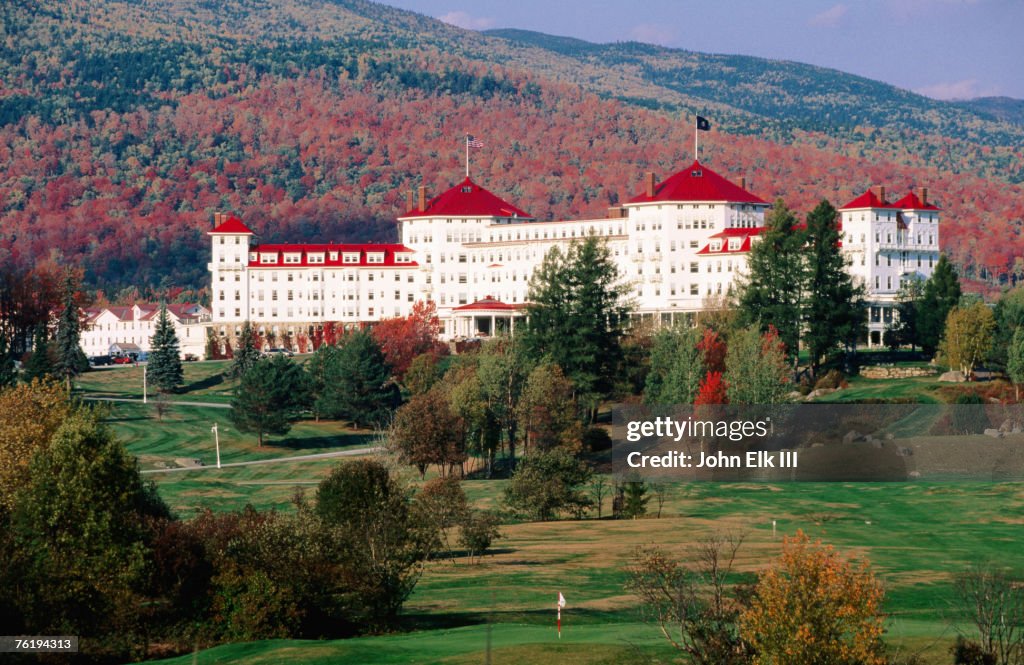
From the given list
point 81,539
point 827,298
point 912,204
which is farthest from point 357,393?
point 81,539

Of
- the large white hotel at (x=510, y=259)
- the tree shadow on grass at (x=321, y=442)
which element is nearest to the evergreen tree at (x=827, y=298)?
the large white hotel at (x=510, y=259)

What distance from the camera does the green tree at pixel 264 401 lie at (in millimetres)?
130625

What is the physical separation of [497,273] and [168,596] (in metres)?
127

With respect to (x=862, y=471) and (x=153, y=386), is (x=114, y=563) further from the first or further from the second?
(x=153, y=386)

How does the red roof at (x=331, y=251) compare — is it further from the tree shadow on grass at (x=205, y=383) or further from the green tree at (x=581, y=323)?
the green tree at (x=581, y=323)

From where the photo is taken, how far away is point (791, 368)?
13012cm

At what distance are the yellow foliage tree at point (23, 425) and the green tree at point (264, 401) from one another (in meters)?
42.8

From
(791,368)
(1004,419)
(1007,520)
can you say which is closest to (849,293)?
(791,368)

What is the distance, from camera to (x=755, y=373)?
113 meters

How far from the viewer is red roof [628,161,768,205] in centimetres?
17475

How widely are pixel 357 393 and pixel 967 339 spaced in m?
45.6

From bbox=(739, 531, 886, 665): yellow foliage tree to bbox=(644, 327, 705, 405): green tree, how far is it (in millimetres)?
71142

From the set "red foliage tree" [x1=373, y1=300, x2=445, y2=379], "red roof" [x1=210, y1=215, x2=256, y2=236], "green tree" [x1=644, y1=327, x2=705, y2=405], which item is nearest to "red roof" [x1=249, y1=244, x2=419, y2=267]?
"red roof" [x1=210, y1=215, x2=256, y2=236]

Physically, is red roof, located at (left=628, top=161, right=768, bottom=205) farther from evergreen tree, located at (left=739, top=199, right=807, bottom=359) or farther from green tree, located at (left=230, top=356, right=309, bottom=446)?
green tree, located at (left=230, top=356, right=309, bottom=446)
